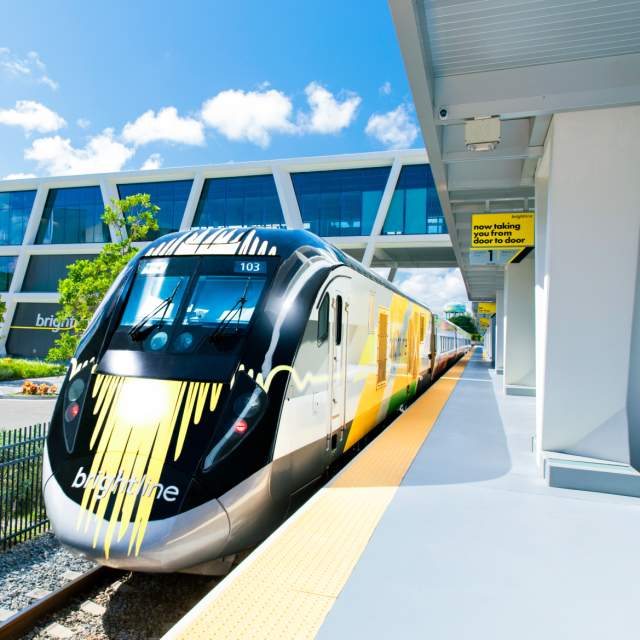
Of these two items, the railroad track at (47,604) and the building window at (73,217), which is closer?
the railroad track at (47,604)

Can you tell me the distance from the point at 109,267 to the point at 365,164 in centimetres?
1860

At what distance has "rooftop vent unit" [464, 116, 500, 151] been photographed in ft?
18.7

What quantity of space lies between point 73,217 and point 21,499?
1412 inches

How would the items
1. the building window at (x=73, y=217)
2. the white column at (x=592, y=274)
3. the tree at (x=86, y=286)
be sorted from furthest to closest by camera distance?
the building window at (x=73, y=217)
the tree at (x=86, y=286)
the white column at (x=592, y=274)

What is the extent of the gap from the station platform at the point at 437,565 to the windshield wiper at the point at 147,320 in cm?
212

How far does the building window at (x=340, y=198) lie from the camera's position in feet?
101

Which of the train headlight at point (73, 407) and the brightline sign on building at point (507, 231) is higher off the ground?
the brightline sign on building at point (507, 231)

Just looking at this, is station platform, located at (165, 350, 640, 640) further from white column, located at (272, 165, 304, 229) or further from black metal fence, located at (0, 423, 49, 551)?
white column, located at (272, 165, 304, 229)

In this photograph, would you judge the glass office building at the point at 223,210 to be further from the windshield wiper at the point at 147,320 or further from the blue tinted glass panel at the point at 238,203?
the windshield wiper at the point at 147,320

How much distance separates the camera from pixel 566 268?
17.2 ft

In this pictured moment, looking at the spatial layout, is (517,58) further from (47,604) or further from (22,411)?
(22,411)

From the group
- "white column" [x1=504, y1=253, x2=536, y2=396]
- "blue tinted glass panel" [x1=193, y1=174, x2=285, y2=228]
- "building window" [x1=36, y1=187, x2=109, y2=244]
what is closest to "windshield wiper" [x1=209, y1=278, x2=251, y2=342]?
"white column" [x1=504, y1=253, x2=536, y2=396]

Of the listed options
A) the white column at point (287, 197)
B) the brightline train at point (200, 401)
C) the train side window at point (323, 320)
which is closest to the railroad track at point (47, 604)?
the brightline train at point (200, 401)

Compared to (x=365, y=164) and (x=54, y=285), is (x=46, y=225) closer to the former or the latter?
(x=54, y=285)
